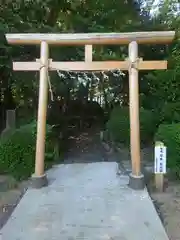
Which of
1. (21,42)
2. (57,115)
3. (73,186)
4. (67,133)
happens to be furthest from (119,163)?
(57,115)

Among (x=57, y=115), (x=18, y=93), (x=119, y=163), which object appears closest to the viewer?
(x=119, y=163)

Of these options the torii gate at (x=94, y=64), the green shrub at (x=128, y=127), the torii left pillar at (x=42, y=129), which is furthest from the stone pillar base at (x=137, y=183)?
the green shrub at (x=128, y=127)

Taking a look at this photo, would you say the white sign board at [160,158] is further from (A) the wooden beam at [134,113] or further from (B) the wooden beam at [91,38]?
(B) the wooden beam at [91,38]

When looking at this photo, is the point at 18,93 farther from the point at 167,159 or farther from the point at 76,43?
the point at 167,159

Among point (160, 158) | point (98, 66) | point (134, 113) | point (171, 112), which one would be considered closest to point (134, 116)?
point (134, 113)

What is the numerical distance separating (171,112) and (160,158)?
291cm

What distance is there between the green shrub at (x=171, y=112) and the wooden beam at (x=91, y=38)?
8.64 feet

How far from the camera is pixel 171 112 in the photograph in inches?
305

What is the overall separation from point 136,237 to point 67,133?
8.78 metres

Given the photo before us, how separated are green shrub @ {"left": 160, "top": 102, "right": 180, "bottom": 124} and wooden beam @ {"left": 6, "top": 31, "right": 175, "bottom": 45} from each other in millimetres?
2635

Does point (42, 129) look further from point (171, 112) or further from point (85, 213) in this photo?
point (171, 112)

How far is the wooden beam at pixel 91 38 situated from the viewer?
5.23m

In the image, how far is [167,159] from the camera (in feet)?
18.0

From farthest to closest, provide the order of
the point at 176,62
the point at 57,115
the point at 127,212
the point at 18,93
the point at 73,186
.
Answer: the point at 57,115
the point at 18,93
the point at 176,62
the point at 73,186
the point at 127,212
